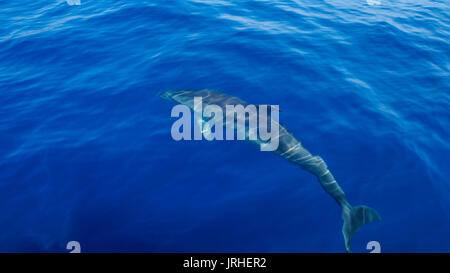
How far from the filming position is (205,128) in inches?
429

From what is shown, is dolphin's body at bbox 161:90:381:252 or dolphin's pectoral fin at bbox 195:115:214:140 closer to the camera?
dolphin's body at bbox 161:90:381:252

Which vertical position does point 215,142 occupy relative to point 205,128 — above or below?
below

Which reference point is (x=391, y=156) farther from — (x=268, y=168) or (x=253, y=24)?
(x=253, y=24)

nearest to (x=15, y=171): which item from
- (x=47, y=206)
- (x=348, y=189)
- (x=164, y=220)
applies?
(x=47, y=206)

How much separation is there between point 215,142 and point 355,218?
4647 millimetres

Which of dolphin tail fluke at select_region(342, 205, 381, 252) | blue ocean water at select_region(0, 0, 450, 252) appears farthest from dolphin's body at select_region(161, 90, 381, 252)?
blue ocean water at select_region(0, 0, 450, 252)

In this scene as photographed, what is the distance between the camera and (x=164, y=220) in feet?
27.4

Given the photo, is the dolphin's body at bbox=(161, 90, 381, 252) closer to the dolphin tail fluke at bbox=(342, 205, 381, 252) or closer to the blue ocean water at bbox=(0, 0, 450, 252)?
the dolphin tail fluke at bbox=(342, 205, 381, 252)

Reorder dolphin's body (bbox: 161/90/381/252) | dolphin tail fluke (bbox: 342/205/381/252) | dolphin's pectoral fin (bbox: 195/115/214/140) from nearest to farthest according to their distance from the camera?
1. dolphin tail fluke (bbox: 342/205/381/252)
2. dolphin's body (bbox: 161/90/381/252)
3. dolphin's pectoral fin (bbox: 195/115/214/140)

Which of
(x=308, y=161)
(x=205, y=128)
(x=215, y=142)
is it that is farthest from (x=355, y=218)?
(x=205, y=128)

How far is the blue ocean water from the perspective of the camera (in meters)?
8.21

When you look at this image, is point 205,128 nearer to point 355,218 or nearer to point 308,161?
point 308,161

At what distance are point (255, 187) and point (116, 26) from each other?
40.1 ft

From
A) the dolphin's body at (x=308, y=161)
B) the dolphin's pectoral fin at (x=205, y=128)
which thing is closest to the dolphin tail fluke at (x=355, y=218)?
the dolphin's body at (x=308, y=161)
